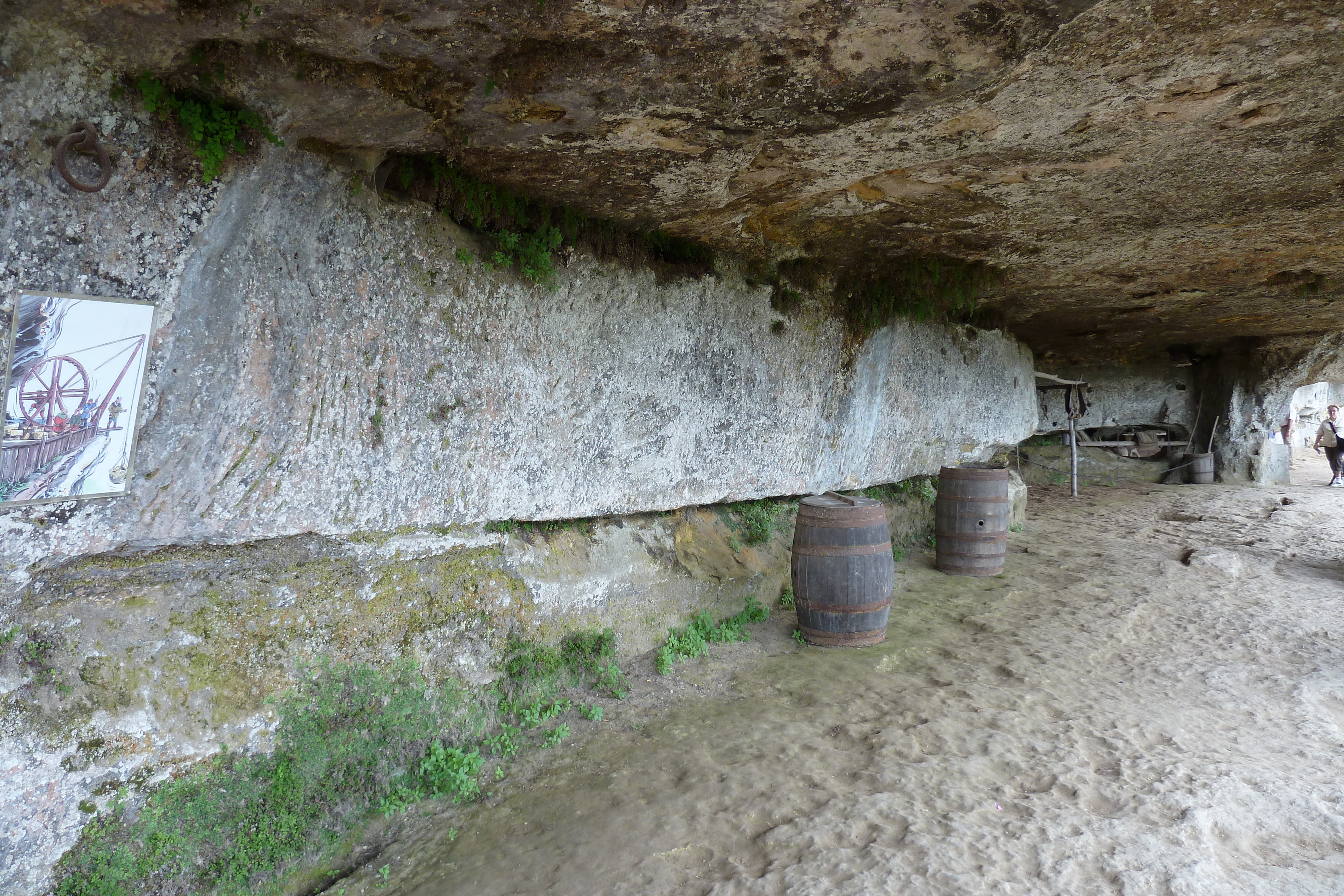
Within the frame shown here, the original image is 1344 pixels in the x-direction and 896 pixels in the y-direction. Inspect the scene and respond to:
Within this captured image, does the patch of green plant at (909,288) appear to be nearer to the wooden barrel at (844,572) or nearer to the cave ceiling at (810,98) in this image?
the cave ceiling at (810,98)

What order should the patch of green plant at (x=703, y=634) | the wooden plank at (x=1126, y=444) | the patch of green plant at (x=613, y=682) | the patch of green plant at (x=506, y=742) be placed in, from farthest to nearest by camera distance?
the wooden plank at (x=1126, y=444) < the patch of green plant at (x=703, y=634) < the patch of green plant at (x=613, y=682) < the patch of green plant at (x=506, y=742)

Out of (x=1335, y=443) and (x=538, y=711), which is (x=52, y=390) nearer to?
(x=538, y=711)

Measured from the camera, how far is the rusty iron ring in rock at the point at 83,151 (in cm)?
204

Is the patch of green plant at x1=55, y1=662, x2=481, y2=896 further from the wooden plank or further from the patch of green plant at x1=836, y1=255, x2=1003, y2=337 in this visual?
the wooden plank

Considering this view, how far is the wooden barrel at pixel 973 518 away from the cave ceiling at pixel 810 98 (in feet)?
7.60

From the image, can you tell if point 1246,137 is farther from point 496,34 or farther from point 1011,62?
point 496,34

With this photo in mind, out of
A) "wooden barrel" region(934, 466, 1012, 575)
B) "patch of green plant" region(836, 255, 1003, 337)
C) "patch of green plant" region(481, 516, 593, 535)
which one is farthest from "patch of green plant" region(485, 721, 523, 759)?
"wooden barrel" region(934, 466, 1012, 575)

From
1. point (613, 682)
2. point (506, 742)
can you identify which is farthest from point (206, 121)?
point (613, 682)

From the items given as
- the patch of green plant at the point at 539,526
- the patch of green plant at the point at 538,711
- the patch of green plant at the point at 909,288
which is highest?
the patch of green plant at the point at 909,288

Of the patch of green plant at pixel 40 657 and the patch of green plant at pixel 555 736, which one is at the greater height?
the patch of green plant at pixel 40 657

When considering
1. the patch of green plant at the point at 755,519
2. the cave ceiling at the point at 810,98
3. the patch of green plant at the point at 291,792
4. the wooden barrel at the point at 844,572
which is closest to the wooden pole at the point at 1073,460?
the cave ceiling at the point at 810,98

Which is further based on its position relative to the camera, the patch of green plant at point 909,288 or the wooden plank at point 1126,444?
the wooden plank at point 1126,444

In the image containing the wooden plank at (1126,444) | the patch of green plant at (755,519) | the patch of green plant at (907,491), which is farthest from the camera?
the wooden plank at (1126,444)

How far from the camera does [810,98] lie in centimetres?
264
